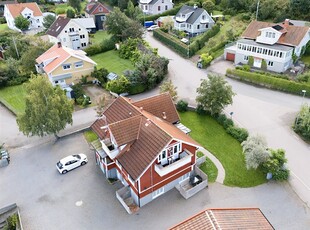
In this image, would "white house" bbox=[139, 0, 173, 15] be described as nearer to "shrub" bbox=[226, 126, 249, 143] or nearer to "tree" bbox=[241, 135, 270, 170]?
"shrub" bbox=[226, 126, 249, 143]

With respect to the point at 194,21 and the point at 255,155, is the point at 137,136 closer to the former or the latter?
the point at 255,155

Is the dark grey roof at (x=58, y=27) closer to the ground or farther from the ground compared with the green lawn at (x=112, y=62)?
farther from the ground

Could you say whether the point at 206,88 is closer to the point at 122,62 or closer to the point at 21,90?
the point at 122,62

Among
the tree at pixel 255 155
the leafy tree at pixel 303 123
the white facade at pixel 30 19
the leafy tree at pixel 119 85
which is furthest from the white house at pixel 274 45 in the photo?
the white facade at pixel 30 19

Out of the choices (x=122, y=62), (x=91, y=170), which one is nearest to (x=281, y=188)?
(x=91, y=170)

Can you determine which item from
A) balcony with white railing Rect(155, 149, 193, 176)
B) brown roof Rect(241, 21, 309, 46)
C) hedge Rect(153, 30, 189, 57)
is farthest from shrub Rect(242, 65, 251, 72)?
balcony with white railing Rect(155, 149, 193, 176)

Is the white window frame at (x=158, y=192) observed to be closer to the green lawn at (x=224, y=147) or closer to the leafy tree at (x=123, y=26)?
the green lawn at (x=224, y=147)
